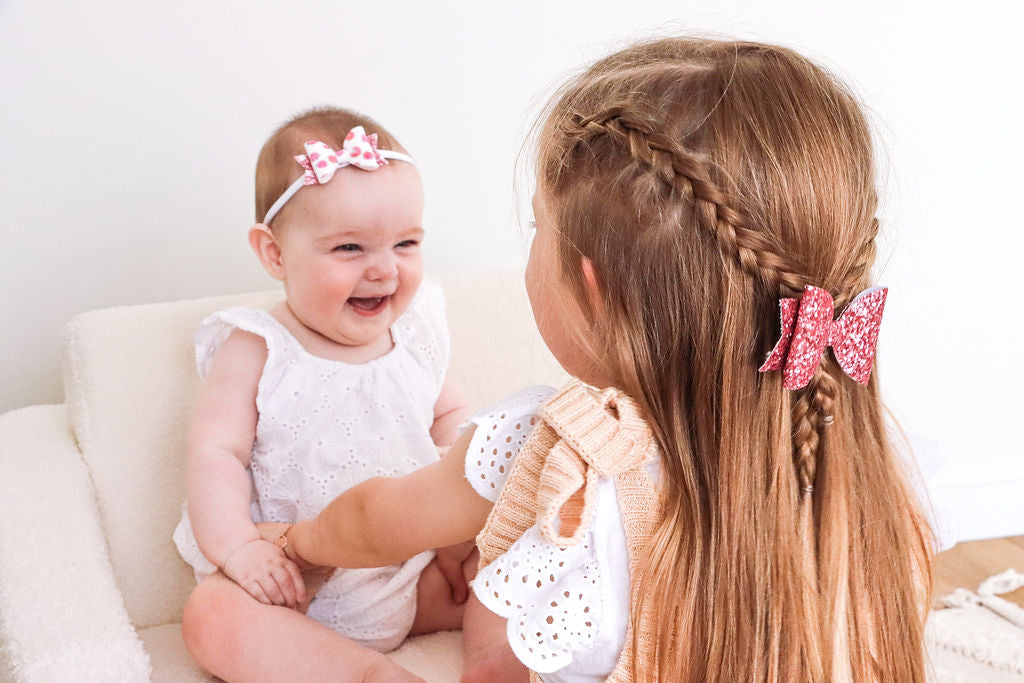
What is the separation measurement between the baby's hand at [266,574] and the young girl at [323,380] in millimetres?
12

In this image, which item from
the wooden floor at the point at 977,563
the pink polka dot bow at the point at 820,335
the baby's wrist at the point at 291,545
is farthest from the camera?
the wooden floor at the point at 977,563

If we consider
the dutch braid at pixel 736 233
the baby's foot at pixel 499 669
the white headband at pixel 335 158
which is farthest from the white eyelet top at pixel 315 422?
the dutch braid at pixel 736 233

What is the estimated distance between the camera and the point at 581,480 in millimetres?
719

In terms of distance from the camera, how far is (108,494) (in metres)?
1.25

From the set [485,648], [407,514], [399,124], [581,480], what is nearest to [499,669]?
[485,648]

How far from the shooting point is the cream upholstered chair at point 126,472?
1.00 metres

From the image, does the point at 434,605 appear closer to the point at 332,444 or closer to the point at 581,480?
the point at 332,444

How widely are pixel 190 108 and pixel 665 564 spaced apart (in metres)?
1.12

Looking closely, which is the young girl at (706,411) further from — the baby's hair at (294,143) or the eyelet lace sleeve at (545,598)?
the baby's hair at (294,143)

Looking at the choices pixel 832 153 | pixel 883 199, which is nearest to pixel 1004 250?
pixel 883 199

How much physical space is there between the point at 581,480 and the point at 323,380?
2.15ft

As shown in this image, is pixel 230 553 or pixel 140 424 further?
pixel 140 424

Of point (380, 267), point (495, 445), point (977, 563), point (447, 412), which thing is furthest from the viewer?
point (977, 563)

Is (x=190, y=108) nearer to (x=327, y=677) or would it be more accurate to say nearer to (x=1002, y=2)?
(x=327, y=677)
